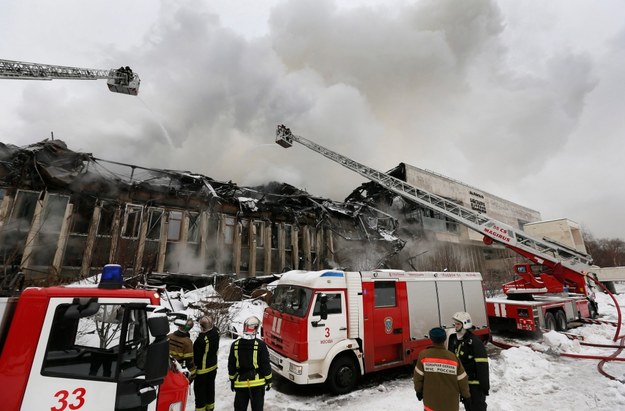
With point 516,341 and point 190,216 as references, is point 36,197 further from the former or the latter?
point 516,341

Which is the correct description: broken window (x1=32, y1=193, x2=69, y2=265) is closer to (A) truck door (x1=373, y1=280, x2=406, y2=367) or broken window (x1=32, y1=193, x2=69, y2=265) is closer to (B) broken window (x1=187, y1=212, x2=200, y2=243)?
(B) broken window (x1=187, y1=212, x2=200, y2=243)

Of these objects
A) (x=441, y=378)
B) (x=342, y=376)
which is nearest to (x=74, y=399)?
(x=441, y=378)

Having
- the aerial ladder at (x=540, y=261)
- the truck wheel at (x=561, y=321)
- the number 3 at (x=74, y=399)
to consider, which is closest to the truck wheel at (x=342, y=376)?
the number 3 at (x=74, y=399)

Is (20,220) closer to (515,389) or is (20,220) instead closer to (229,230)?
(229,230)

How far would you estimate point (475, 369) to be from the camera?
14.5 ft

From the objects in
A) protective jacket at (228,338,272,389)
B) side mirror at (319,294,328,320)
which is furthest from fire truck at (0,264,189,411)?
side mirror at (319,294,328,320)

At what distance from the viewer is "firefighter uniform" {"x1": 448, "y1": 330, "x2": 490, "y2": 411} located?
4321 mm

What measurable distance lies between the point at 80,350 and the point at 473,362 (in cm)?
499

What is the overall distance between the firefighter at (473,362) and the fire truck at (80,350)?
13.1ft

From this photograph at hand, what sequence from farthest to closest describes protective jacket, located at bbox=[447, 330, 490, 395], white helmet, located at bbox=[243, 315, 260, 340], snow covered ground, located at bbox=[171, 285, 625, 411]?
snow covered ground, located at bbox=[171, 285, 625, 411] → white helmet, located at bbox=[243, 315, 260, 340] → protective jacket, located at bbox=[447, 330, 490, 395]

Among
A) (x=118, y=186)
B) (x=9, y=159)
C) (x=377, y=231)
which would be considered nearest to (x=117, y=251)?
(x=118, y=186)

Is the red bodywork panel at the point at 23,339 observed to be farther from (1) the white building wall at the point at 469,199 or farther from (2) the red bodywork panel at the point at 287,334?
(1) the white building wall at the point at 469,199

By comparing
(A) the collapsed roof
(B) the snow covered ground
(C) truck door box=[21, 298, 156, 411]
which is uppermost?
(A) the collapsed roof

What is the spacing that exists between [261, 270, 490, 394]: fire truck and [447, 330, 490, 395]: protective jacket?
113 inches
